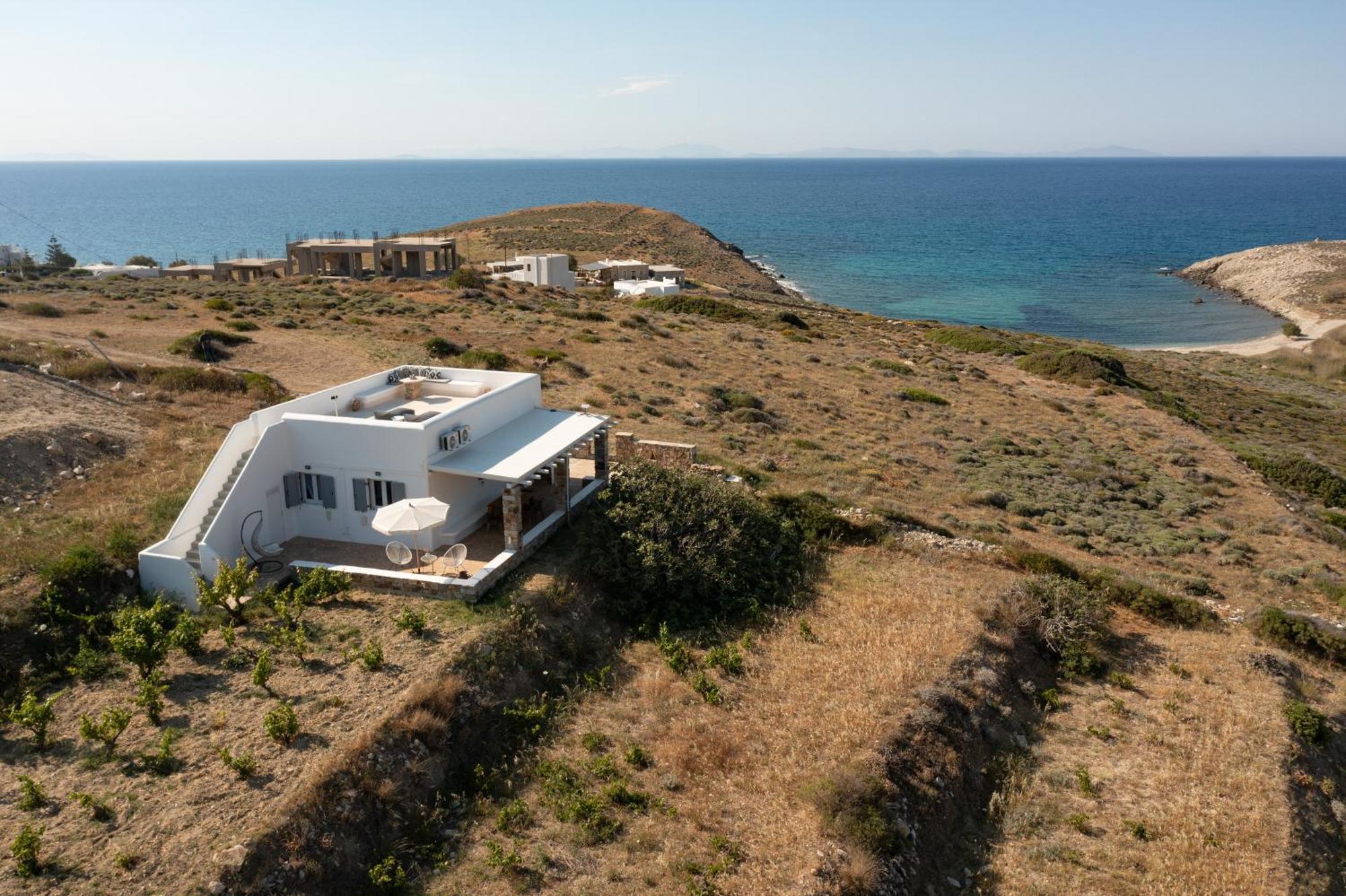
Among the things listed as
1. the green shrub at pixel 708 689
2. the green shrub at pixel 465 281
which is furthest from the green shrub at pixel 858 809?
the green shrub at pixel 465 281

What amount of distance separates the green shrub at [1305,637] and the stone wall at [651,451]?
49.2 feet

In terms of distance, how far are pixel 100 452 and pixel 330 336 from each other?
63.3ft

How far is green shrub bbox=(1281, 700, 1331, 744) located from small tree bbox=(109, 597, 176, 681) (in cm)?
2034

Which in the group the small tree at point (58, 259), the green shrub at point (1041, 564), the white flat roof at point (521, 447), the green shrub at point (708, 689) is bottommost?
the green shrub at point (708, 689)

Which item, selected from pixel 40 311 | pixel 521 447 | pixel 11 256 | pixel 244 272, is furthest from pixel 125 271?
pixel 521 447

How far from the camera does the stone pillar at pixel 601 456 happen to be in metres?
23.0

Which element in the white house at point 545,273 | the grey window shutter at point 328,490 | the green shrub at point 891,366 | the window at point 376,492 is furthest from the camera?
the white house at point 545,273

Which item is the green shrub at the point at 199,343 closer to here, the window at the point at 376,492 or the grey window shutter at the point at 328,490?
the grey window shutter at the point at 328,490

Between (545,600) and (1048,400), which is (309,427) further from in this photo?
(1048,400)

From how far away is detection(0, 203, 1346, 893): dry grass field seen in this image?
475 inches

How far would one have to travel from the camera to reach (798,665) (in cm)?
1694

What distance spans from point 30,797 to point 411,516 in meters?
7.44

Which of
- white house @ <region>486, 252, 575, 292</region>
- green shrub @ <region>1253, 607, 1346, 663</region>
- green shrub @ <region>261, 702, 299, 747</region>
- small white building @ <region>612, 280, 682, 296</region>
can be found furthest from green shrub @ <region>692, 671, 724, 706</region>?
white house @ <region>486, 252, 575, 292</region>

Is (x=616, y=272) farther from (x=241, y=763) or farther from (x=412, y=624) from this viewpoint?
(x=241, y=763)
